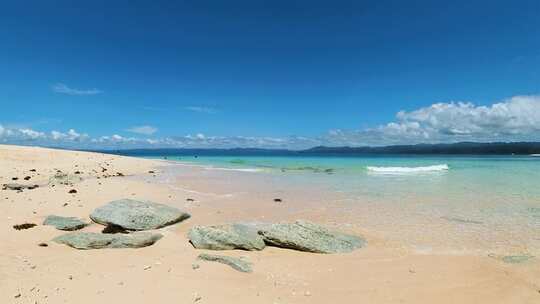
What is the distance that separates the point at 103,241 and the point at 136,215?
252 centimetres

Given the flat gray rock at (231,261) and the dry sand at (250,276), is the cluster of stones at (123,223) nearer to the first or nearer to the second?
the dry sand at (250,276)

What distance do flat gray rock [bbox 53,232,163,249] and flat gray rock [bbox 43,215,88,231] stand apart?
4.76ft

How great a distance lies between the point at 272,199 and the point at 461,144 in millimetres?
207825

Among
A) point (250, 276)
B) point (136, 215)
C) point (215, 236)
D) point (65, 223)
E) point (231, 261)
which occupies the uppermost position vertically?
point (136, 215)

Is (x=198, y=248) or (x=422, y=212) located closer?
(x=198, y=248)

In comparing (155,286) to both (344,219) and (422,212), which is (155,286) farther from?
(422,212)

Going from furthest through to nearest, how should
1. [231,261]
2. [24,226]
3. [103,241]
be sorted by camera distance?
[24,226], [103,241], [231,261]

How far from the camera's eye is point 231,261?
729 cm

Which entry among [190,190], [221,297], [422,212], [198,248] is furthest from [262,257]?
[190,190]

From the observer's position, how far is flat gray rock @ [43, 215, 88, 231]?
389 inches

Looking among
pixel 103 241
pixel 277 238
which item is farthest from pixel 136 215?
pixel 277 238

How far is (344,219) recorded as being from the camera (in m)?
12.7

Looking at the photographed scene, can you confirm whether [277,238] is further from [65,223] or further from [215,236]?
[65,223]

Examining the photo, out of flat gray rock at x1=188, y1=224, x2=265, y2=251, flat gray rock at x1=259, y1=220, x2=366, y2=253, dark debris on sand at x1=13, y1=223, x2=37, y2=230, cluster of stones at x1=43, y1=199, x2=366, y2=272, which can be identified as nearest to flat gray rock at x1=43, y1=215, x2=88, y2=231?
cluster of stones at x1=43, y1=199, x2=366, y2=272
